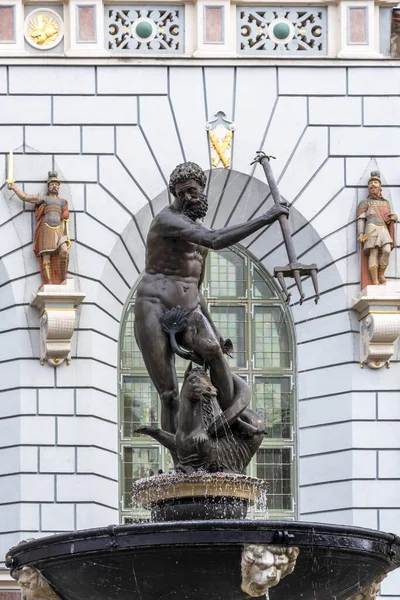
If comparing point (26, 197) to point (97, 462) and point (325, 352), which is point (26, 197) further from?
point (325, 352)

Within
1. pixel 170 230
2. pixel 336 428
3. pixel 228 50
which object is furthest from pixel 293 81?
pixel 170 230

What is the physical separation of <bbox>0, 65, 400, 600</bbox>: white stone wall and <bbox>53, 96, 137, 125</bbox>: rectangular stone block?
0.02 m

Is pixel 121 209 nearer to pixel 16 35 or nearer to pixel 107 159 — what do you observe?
pixel 107 159

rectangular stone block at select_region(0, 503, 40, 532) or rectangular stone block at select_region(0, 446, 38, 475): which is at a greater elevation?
rectangular stone block at select_region(0, 446, 38, 475)

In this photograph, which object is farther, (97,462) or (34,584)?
(97,462)

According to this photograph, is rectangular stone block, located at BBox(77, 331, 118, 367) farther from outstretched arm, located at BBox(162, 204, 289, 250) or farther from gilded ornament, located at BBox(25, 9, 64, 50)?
outstretched arm, located at BBox(162, 204, 289, 250)

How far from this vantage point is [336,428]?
94.3ft

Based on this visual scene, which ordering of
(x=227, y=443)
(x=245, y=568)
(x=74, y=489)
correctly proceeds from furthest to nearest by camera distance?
(x=74, y=489), (x=227, y=443), (x=245, y=568)

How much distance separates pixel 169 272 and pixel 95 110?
35.0 ft

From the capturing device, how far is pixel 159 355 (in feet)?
61.2

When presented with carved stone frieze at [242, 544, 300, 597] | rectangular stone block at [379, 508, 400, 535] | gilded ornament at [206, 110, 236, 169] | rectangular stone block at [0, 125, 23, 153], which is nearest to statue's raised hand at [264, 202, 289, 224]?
carved stone frieze at [242, 544, 300, 597]

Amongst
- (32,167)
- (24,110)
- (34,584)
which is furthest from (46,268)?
(34,584)

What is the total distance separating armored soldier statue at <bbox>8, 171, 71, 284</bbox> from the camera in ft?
92.7

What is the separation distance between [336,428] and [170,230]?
422 inches
